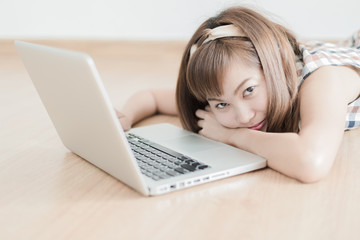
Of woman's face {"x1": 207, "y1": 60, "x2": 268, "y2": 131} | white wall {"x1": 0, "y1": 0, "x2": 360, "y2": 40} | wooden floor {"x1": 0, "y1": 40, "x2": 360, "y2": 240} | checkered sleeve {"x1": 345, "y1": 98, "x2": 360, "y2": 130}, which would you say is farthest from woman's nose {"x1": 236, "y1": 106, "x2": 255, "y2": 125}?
white wall {"x1": 0, "y1": 0, "x2": 360, "y2": 40}

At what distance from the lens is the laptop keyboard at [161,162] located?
34.7 inches

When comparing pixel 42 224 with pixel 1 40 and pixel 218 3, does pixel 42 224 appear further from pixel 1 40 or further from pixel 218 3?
pixel 1 40

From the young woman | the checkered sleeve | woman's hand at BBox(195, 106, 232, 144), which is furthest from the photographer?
the checkered sleeve

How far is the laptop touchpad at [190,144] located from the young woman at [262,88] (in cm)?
3

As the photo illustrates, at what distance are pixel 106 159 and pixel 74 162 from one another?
15 cm

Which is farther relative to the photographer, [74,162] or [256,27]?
[256,27]

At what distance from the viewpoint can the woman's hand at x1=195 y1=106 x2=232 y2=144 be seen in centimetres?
110

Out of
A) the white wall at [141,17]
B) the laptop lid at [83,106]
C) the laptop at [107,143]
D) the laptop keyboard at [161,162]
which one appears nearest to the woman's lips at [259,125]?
the laptop at [107,143]

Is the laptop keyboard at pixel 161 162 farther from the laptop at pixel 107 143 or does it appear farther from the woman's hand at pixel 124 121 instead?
the woman's hand at pixel 124 121

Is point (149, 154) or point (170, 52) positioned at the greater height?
point (149, 154)

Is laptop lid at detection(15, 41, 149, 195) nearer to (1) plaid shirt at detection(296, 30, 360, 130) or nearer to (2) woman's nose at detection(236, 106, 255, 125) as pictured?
(2) woman's nose at detection(236, 106, 255, 125)

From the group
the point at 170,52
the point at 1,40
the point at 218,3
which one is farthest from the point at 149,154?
the point at 1,40

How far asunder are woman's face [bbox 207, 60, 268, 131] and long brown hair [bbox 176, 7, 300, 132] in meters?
0.01

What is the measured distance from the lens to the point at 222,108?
1123 millimetres
